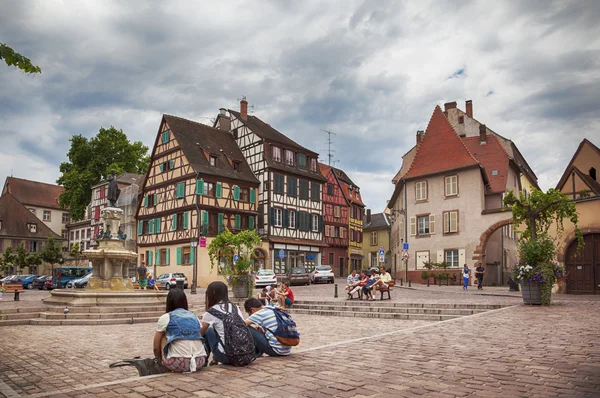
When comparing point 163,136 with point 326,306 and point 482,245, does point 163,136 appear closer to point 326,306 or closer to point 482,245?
point 482,245

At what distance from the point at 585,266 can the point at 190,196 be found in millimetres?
27020

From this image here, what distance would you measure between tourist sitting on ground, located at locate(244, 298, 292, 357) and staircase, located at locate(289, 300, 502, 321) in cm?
895

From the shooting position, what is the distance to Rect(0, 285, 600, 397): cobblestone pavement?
228 inches

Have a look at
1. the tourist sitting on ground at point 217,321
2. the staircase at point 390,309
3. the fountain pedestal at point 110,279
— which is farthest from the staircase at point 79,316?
the tourist sitting on ground at point 217,321

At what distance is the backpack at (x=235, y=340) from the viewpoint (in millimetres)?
6969

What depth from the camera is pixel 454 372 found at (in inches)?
265

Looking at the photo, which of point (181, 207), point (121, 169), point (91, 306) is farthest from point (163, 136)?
point (91, 306)

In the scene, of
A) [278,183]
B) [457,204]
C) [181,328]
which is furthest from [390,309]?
[278,183]

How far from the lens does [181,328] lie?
6508 millimetres

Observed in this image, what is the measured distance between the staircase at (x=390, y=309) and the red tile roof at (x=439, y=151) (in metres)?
21.1

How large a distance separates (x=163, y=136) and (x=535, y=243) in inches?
1343

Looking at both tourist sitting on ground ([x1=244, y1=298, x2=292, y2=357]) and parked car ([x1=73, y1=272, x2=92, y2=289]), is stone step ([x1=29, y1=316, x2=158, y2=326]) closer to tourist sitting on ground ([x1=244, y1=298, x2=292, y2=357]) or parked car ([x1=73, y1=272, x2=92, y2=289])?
tourist sitting on ground ([x1=244, y1=298, x2=292, y2=357])

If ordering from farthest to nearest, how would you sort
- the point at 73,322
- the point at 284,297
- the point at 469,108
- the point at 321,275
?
the point at 469,108 < the point at 321,275 < the point at 284,297 < the point at 73,322

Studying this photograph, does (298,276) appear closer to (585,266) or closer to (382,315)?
(585,266)
